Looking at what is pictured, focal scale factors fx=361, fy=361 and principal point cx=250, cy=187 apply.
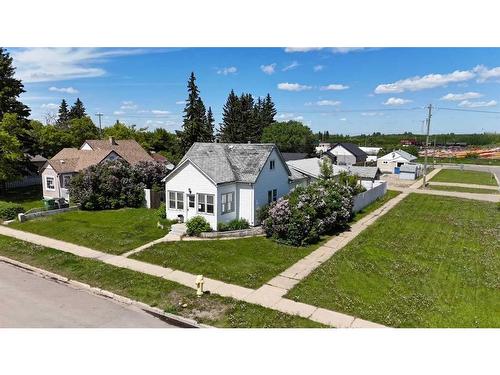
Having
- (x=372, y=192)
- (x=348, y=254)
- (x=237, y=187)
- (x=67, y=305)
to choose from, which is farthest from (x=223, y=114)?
(x=67, y=305)

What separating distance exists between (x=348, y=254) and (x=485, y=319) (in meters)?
6.58

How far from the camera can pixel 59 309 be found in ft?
37.6

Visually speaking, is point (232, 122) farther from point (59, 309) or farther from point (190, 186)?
point (59, 309)

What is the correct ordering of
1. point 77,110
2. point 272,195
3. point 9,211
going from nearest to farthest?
point 272,195, point 9,211, point 77,110

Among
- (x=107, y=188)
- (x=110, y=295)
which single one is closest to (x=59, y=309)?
(x=110, y=295)

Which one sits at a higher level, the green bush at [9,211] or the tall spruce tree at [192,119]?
the tall spruce tree at [192,119]

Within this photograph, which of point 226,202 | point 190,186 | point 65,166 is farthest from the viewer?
point 65,166

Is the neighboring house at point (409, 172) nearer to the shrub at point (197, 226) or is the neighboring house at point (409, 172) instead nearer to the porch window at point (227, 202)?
the porch window at point (227, 202)

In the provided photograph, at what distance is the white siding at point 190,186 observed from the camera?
2003 centimetres

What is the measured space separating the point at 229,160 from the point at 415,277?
1217 centimetres

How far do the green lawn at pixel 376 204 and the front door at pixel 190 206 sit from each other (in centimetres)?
1086

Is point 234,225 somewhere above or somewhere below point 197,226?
below

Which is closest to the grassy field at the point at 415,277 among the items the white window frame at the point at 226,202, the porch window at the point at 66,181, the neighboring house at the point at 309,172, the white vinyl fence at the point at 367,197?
the white vinyl fence at the point at 367,197

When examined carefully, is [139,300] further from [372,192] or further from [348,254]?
[372,192]
